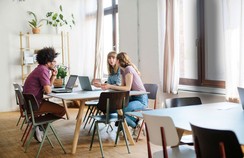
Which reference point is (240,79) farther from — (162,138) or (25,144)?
(25,144)

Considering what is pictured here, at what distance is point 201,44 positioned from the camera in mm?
4863

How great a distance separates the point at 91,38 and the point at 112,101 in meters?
4.52

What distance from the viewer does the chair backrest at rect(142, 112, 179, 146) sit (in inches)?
86.5

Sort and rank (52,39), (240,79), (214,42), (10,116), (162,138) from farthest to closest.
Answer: (52,39) < (10,116) < (214,42) < (240,79) < (162,138)

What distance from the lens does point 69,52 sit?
8.45 metres

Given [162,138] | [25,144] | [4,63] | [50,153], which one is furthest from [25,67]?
[162,138]

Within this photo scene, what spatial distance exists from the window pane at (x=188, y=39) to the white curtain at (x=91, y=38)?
3073 millimetres

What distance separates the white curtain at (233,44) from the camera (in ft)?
13.4

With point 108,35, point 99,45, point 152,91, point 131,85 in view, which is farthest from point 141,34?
point 108,35

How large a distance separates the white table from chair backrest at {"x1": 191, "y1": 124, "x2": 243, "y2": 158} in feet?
0.21

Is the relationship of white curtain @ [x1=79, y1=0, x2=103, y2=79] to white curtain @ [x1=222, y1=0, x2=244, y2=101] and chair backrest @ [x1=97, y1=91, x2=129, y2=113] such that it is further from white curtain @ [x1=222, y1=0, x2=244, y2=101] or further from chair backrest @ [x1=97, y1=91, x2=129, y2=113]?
white curtain @ [x1=222, y1=0, x2=244, y2=101]

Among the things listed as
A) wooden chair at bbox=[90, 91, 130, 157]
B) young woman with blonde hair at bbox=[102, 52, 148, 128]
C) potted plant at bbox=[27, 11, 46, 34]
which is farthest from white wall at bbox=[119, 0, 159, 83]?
potted plant at bbox=[27, 11, 46, 34]

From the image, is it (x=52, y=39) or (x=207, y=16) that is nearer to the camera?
(x=207, y=16)

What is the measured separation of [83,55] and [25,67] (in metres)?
1.50
